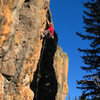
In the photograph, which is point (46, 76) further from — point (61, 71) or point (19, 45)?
point (19, 45)

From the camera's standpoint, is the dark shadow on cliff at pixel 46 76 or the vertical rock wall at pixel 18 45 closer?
the vertical rock wall at pixel 18 45

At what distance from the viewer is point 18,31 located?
9336mm

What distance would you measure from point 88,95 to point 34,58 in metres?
4.21

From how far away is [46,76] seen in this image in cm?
1600

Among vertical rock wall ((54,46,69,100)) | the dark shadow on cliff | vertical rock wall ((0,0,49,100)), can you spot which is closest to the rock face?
vertical rock wall ((0,0,49,100))

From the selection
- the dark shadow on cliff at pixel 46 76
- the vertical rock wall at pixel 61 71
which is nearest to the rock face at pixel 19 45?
the dark shadow on cliff at pixel 46 76

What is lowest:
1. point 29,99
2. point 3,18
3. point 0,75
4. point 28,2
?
point 29,99

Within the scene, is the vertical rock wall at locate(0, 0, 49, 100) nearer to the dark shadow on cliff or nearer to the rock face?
the rock face

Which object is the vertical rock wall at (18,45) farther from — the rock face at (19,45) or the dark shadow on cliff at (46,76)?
the dark shadow on cliff at (46,76)

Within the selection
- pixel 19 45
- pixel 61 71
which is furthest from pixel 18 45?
pixel 61 71

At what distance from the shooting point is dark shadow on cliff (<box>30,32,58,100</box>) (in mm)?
15320

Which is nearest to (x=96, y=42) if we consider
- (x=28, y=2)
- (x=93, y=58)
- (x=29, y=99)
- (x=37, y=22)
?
(x=93, y=58)

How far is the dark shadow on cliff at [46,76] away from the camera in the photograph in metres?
15.3

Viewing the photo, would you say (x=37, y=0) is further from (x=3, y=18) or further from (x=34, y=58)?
(x=3, y=18)
